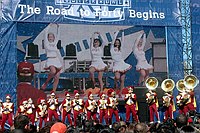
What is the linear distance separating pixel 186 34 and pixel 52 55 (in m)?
4.51

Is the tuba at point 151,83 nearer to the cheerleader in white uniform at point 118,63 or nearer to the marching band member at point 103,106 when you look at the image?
the cheerleader in white uniform at point 118,63

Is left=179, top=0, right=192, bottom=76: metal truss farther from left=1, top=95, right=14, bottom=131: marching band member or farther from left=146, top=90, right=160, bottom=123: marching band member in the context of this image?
left=1, top=95, right=14, bottom=131: marching band member

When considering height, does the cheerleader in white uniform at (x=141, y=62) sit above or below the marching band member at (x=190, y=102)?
above

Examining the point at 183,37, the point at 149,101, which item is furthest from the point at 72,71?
the point at 183,37

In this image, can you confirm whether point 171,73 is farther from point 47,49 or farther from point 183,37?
point 47,49

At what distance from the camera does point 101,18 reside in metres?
12.6

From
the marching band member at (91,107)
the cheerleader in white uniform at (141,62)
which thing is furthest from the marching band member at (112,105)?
the cheerleader in white uniform at (141,62)

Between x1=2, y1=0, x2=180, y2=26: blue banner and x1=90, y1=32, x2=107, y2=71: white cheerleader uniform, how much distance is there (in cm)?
85

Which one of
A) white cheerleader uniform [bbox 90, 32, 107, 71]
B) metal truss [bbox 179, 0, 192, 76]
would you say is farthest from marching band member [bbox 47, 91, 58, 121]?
metal truss [bbox 179, 0, 192, 76]

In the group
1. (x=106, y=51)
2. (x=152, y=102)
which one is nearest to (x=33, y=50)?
(x=106, y=51)

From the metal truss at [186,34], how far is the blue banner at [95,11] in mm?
270

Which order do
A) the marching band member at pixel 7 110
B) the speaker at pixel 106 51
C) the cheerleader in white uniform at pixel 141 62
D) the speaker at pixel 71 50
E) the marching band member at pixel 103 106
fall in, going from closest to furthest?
the marching band member at pixel 7 110
the marching band member at pixel 103 106
the speaker at pixel 71 50
the speaker at pixel 106 51
the cheerleader in white uniform at pixel 141 62

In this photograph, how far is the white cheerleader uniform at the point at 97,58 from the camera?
1230 cm

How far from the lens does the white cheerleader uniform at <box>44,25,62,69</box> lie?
11.9 meters
